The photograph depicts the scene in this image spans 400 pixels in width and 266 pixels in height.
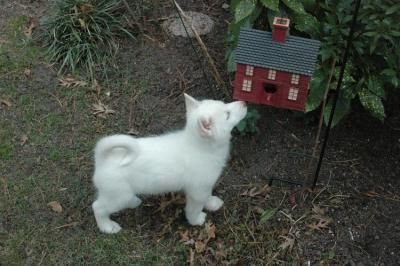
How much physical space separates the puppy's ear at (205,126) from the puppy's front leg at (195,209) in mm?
553

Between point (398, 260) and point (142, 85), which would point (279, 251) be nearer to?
point (398, 260)

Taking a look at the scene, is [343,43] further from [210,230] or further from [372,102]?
[210,230]

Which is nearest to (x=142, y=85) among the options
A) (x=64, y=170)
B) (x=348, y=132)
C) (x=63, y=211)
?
(x=64, y=170)

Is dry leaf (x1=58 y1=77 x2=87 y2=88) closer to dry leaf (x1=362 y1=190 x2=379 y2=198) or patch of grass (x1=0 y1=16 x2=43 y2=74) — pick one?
patch of grass (x1=0 y1=16 x2=43 y2=74)

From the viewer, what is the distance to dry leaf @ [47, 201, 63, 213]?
3.89 metres

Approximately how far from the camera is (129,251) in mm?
3611

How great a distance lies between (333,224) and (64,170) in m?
2.18

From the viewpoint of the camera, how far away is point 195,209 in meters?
3.57

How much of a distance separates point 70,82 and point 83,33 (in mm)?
561

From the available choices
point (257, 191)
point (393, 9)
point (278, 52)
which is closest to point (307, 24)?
point (393, 9)

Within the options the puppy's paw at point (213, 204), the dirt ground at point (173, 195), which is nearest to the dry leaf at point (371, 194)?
the dirt ground at point (173, 195)

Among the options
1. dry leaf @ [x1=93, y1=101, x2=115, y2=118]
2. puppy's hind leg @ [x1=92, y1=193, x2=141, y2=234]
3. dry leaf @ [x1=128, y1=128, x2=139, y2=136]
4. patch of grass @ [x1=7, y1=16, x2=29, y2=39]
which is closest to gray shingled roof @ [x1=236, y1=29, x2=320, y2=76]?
puppy's hind leg @ [x1=92, y1=193, x2=141, y2=234]

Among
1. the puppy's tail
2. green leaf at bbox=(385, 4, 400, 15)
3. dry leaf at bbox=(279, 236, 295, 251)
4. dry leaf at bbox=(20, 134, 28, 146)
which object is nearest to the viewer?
the puppy's tail

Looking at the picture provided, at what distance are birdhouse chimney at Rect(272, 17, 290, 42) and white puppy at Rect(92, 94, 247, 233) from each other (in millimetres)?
589
